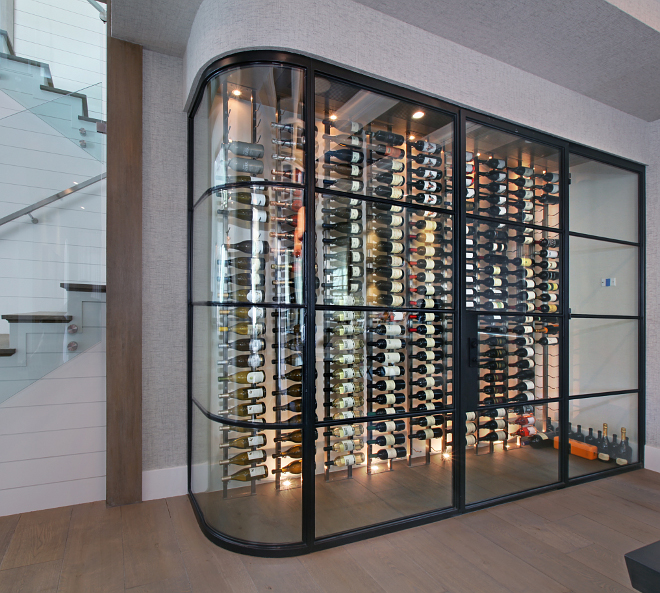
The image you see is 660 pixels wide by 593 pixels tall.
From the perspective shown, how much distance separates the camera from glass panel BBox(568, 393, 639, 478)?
2.90 m

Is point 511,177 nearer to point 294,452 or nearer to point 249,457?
point 294,452

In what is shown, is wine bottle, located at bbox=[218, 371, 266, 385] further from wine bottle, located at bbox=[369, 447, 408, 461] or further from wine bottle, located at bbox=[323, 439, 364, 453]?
wine bottle, located at bbox=[369, 447, 408, 461]

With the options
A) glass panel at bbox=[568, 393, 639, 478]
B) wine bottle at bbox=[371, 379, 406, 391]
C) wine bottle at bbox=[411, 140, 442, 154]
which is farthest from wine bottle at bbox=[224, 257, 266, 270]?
glass panel at bbox=[568, 393, 639, 478]

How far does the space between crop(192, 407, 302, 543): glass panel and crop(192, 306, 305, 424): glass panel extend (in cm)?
11

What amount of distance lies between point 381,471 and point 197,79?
2.27 m

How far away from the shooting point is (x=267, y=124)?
1988mm

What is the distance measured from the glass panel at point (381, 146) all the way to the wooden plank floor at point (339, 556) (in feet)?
5.71

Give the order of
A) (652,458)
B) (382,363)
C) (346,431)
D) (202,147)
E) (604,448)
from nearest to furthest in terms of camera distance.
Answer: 1. (346,431)
2. (382,363)
3. (202,147)
4. (604,448)
5. (652,458)

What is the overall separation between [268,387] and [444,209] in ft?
4.52

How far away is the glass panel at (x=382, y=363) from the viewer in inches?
81.2

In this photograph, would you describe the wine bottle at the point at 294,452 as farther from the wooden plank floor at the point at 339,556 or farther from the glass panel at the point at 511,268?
the glass panel at the point at 511,268

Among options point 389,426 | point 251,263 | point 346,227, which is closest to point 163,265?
point 251,263

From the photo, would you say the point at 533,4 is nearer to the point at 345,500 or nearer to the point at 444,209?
the point at 444,209

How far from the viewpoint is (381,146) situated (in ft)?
7.35
